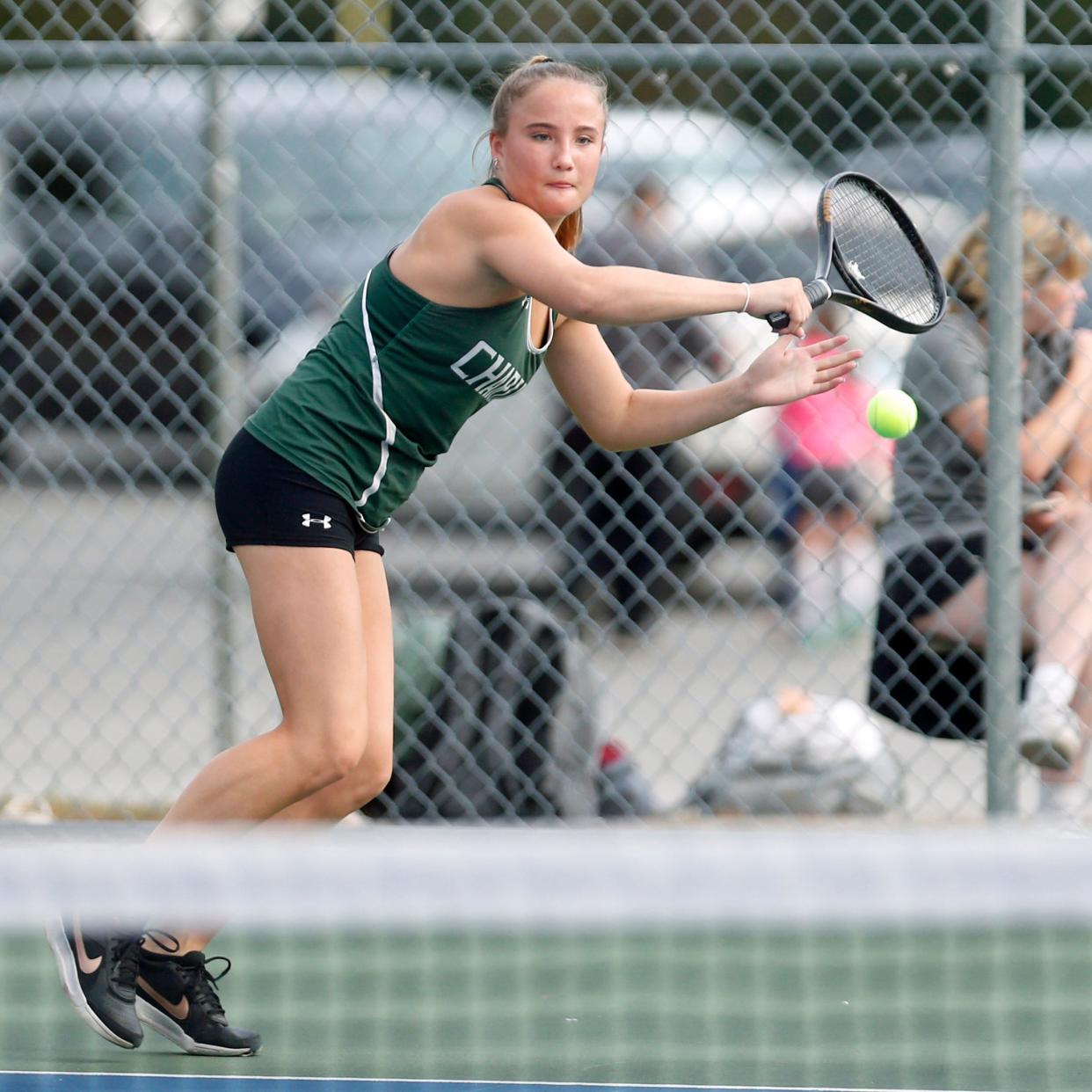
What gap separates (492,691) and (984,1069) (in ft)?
5.18

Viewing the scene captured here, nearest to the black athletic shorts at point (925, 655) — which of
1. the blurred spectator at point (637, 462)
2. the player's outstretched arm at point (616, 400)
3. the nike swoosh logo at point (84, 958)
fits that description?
the blurred spectator at point (637, 462)

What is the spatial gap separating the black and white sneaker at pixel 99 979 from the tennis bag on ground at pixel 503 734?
49.5 inches

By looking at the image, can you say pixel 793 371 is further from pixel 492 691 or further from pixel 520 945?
pixel 492 691

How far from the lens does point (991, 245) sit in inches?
149

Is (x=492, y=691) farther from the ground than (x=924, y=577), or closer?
closer

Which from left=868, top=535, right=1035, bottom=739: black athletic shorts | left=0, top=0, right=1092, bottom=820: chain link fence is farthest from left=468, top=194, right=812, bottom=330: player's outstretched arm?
left=868, top=535, right=1035, bottom=739: black athletic shorts

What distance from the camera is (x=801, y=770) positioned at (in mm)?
4105

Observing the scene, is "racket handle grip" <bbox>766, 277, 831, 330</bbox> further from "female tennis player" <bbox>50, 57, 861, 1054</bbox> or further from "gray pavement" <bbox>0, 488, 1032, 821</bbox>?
"gray pavement" <bbox>0, 488, 1032, 821</bbox>

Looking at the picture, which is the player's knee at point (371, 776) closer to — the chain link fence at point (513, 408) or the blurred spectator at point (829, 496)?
the chain link fence at point (513, 408)

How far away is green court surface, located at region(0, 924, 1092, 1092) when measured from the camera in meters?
2.78

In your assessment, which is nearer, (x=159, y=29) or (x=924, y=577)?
(x=924, y=577)

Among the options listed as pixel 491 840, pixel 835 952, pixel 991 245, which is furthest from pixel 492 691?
pixel 991 245

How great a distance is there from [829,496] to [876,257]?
123 inches

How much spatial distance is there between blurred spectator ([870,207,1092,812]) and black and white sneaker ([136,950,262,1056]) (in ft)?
5.77
